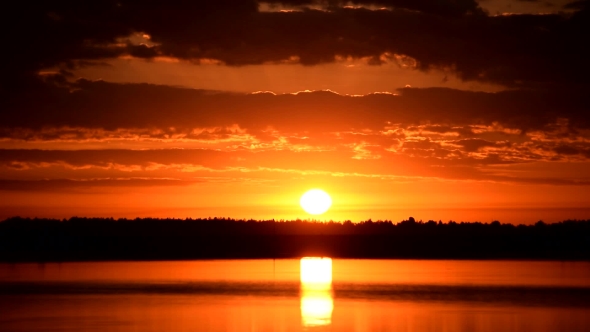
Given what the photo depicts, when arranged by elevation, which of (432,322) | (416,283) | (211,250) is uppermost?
(211,250)

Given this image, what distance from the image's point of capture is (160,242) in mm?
162000

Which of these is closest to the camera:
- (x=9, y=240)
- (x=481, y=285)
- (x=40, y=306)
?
(x=40, y=306)

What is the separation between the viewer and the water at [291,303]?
35.0 m

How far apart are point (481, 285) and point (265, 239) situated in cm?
12581

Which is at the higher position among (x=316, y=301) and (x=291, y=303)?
(x=316, y=301)

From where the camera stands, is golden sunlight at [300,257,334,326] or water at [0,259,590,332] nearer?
water at [0,259,590,332]

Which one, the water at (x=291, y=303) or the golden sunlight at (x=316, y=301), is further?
the golden sunlight at (x=316, y=301)

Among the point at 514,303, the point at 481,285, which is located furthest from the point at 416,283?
the point at 514,303

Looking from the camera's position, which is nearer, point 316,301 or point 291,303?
point 291,303

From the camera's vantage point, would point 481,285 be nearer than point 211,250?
Yes

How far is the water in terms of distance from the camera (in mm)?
35000

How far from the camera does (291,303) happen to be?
44.6 m

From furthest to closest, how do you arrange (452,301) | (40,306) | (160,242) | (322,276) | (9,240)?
(160,242)
(9,240)
(322,276)
(452,301)
(40,306)

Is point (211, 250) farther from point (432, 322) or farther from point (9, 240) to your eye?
point (432, 322)
